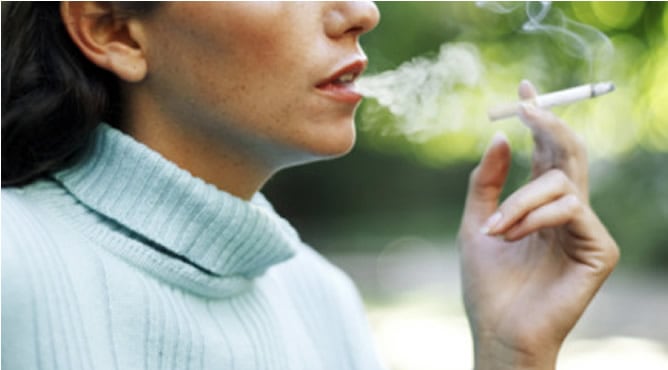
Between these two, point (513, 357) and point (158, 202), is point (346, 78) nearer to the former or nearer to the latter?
point (158, 202)

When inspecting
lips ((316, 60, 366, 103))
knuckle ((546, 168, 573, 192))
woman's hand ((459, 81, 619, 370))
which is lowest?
woman's hand ((459, 81, 619, 370))

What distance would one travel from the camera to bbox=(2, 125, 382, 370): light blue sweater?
1.17 m

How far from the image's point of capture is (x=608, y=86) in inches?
58.2

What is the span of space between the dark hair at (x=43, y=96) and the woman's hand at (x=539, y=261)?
61 centimetres

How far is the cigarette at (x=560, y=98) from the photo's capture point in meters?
1.49

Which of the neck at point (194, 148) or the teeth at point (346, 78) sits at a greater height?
the teeth at point (346, 78)

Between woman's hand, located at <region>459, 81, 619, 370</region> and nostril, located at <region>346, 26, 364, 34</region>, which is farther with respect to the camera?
woman's hand, located at <region>459, 81, 619, 370</region>

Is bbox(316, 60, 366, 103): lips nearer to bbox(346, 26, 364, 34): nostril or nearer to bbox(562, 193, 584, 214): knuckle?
bbox(346, 26, 364, 34): nostril

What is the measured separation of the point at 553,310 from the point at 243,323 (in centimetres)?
49

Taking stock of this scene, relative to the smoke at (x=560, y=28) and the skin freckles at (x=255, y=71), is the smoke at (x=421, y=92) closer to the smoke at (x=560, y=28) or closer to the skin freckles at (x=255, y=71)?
the smoke at (x=560, y=28)

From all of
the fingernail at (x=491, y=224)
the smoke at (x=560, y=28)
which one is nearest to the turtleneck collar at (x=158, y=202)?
the fingernail at (x=491, y=224)

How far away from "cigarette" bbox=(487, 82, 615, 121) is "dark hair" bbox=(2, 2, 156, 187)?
55 cm

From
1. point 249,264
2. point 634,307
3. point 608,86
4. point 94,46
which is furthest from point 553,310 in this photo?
point 634,307

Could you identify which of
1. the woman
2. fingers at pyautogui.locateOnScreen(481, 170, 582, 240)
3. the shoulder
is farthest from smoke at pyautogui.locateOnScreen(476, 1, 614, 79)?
the shoulder
